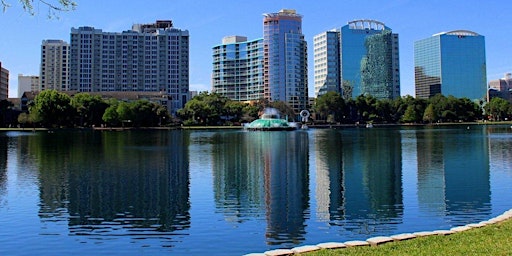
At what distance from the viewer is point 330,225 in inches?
675

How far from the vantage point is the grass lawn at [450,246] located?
1063 centimetres

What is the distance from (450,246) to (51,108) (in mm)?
125868

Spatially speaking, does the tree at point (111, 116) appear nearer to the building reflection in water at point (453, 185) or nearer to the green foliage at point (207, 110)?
the green foliage at point (207, 110)

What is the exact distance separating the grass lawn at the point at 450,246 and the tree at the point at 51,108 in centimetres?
12432

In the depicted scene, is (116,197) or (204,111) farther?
(204,111)

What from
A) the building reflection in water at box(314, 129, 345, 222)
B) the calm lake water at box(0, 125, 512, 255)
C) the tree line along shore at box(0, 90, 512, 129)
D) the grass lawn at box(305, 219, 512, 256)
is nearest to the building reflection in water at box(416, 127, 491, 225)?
the calm lake water at box(0, 125, 512, 255)

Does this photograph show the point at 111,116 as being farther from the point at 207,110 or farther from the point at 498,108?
the point at 498,108

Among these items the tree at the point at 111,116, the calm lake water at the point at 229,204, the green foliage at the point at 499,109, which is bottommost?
the calm lake water at the point at 229,204

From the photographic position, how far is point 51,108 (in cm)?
12275

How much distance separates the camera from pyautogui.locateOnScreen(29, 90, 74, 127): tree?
12204cm

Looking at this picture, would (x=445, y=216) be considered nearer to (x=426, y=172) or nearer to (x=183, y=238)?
(x=183, y=238)

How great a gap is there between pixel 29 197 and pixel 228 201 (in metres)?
9.97

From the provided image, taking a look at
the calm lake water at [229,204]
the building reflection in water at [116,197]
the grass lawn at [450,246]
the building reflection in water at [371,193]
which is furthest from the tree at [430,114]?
the grass lawn at [450,246]

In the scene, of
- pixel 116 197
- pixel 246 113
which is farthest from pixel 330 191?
pixel 246 113
